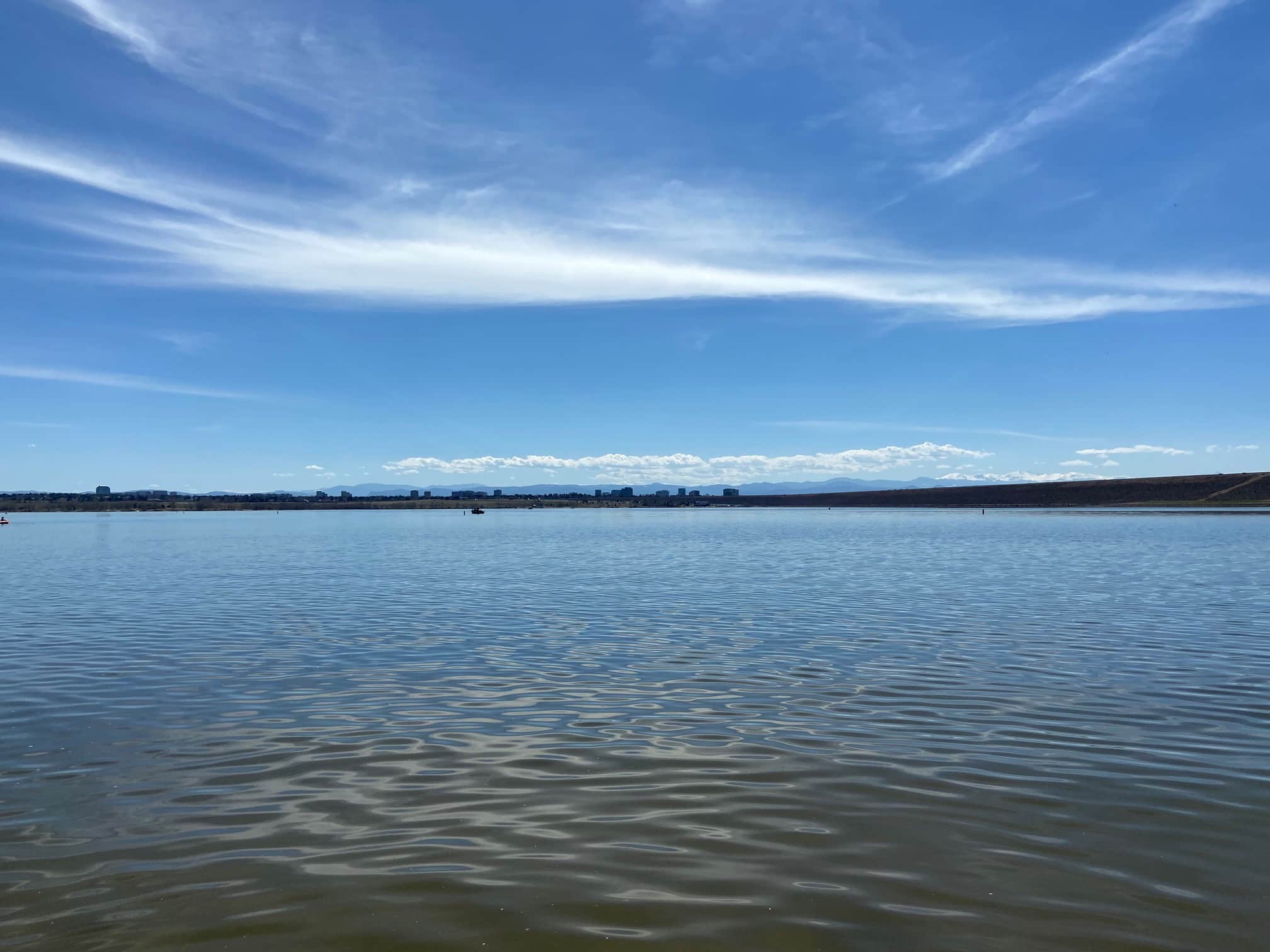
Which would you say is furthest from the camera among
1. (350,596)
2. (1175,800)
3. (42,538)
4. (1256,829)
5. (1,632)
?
(42,538)

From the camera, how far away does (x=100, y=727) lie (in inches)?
550

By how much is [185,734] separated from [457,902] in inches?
310

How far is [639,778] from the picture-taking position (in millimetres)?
11211

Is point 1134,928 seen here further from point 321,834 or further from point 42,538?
point 42,538

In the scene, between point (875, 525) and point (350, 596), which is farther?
point (875, 525)

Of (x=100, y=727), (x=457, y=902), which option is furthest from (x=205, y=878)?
(x=100, y=727)

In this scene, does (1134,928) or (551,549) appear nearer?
(1134,928)

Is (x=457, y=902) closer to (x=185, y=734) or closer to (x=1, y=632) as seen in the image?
(x=185, y=734)

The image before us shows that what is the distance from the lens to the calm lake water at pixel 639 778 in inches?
294

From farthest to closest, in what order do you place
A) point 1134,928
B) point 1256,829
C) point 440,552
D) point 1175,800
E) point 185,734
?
point 440,552
point 185,734
point 1175,800
point 1256,829
point 1134,928

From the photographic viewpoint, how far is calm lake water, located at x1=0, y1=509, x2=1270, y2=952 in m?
7.47

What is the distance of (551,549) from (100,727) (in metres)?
48.3

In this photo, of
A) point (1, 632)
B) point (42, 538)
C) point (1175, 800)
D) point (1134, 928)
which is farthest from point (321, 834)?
point (42, 538)

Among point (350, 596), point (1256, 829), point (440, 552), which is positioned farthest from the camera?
point (440, 552)
